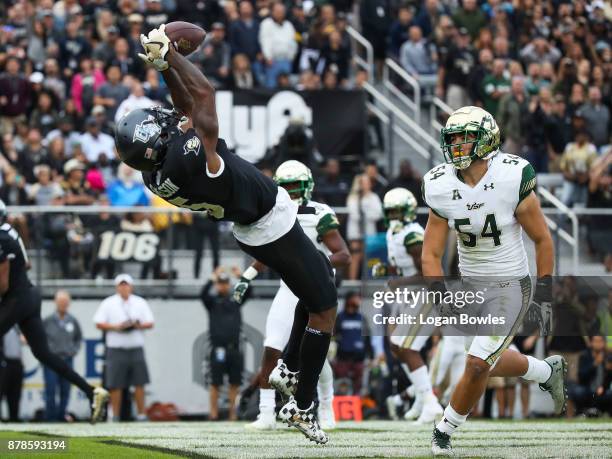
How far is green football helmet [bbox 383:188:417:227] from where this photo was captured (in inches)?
483

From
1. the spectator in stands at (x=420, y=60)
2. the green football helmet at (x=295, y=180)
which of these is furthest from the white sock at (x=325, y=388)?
the spectator in stands at (x=420, y=60)

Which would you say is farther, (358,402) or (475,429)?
(358,402)

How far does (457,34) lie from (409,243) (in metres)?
9.00

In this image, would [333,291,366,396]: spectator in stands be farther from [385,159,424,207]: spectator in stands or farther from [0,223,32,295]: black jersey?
[0,223,32,295]: black jersey

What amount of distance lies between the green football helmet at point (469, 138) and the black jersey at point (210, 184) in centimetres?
110

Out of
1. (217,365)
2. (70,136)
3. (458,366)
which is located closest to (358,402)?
(458,366)

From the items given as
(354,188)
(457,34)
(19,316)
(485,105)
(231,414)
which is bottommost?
(231,414)

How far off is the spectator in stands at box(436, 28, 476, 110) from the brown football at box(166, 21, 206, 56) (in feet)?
39.5

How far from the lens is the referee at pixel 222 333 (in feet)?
52.5

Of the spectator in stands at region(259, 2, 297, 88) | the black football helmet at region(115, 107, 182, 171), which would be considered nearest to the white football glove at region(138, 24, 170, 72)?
the black football helmet at region(115, 107, 182, 171)

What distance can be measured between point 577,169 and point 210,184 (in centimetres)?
1132

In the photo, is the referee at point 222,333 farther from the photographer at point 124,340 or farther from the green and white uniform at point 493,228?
the green and white uniform at point 493,228

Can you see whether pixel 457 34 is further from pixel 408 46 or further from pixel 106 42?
pixel 106 42

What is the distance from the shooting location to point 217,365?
16.1 metres
